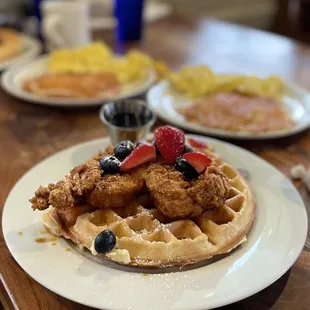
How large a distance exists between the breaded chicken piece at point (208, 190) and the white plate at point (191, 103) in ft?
1.85

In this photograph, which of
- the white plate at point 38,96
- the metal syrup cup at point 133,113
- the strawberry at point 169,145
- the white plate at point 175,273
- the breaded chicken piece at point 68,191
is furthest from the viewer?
the white plate at point 38,96

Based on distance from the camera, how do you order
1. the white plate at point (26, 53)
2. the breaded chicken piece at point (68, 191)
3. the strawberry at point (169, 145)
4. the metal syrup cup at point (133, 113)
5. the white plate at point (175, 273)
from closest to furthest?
the white plate at point (175, 273) → the breaded chicken piece at point (68, 191) → the strawberry at point (169, 145) → the metal syrup cup at point (133, 113) → the white plate at point (26, 53)

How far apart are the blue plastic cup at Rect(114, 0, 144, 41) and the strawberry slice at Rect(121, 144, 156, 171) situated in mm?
1923

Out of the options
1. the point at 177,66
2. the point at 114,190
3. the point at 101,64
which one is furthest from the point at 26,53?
the point at 114,190

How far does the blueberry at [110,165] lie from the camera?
1142 millimetres

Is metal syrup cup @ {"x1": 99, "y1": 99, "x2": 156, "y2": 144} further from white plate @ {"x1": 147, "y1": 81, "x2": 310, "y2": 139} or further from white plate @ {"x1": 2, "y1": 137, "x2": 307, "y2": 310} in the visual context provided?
white plate @ {"x1": 2, "y1": 137, "x2": 307, "y2": 310}

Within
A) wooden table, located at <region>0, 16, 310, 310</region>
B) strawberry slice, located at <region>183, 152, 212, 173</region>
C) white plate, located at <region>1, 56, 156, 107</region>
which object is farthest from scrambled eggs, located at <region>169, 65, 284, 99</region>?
strawberry slice, located at <region>183, 152, 212, 173</region>

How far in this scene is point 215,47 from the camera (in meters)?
2.86

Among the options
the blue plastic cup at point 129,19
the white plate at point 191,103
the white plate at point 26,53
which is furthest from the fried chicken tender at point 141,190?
the blue plastic cup at point 129,19

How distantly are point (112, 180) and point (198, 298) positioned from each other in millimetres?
356

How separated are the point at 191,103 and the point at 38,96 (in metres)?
0.66

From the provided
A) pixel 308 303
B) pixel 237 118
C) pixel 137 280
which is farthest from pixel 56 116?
pixel 308 303

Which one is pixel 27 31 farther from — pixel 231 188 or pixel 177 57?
pixel 231 188

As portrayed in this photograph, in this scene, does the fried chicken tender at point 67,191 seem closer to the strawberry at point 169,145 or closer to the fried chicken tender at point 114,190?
the fried chicken tender at point 114,190
